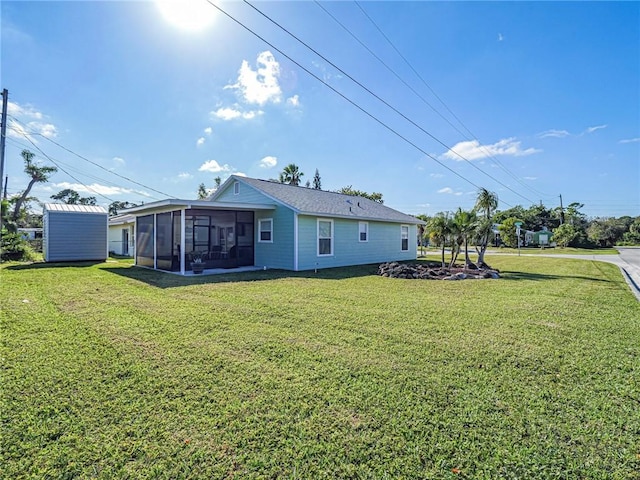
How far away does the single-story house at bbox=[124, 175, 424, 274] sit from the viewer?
490 inches

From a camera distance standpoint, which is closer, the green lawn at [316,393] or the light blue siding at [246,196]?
the green lawn at [316,393]

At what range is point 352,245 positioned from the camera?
15.6m

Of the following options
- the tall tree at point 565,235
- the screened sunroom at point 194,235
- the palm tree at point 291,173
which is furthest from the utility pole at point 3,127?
the tall tree at point 565,235

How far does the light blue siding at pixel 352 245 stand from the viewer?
43.3ft

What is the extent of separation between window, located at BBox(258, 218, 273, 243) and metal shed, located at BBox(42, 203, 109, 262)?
28.6 ft

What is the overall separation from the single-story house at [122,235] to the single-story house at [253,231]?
6748mm

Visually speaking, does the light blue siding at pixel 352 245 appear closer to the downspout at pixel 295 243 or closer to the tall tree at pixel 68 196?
the downspout at pixel 295 243

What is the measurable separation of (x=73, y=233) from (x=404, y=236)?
17805 mm

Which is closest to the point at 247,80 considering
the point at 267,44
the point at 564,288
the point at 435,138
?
the point at 267,44

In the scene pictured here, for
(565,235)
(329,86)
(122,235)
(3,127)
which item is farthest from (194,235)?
(565,235)

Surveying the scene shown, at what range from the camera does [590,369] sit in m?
3.62

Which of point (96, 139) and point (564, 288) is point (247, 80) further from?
point (96, 139)

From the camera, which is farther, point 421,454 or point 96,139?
point 96,139

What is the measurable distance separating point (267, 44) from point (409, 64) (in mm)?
6812
